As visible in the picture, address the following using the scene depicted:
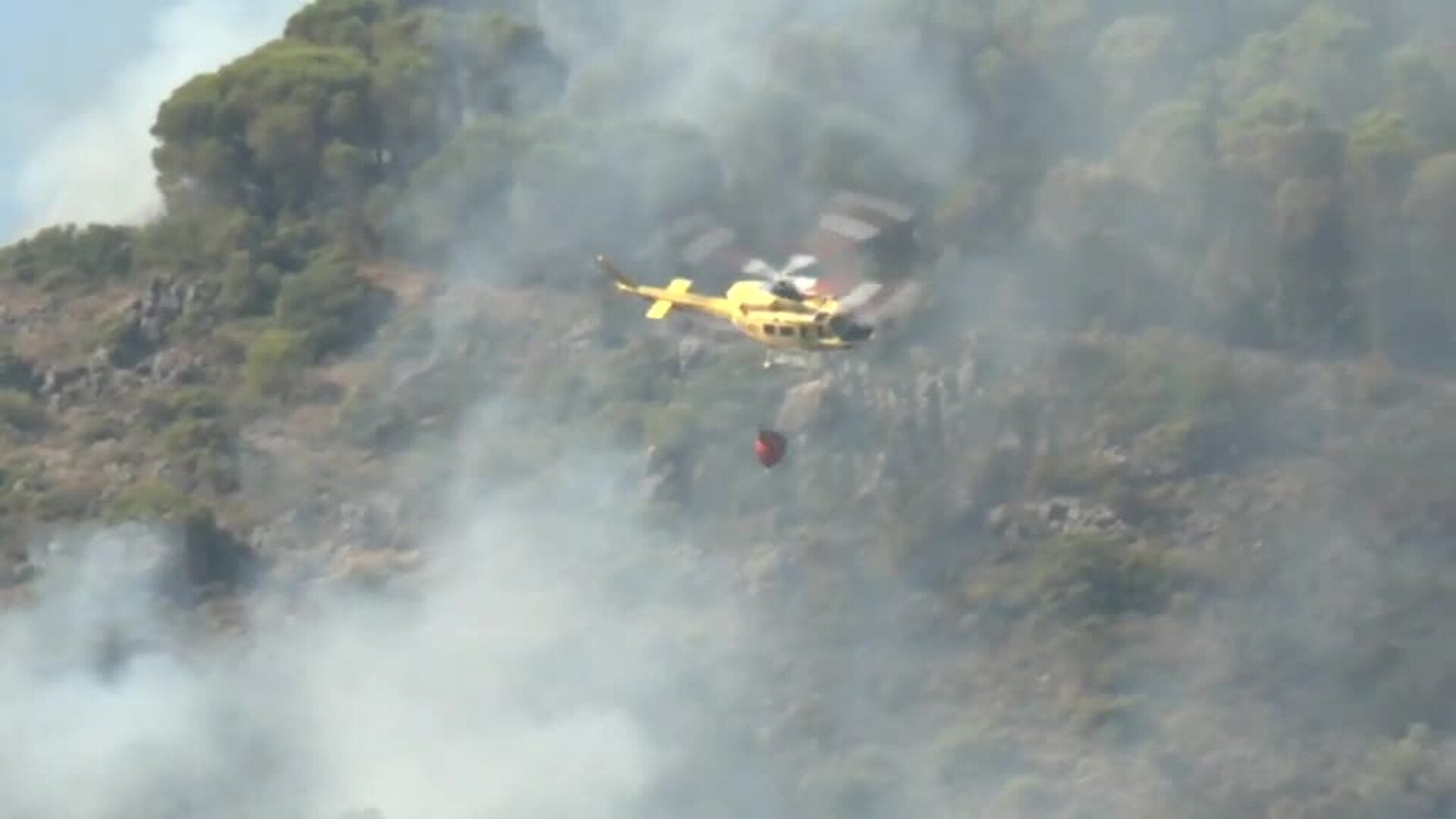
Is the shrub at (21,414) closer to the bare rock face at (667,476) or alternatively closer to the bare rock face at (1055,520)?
the bare rock face at (667,476)

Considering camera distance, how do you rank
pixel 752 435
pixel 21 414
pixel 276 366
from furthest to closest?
pixel 276 366 < pixel 21 414 < pixel 752 435

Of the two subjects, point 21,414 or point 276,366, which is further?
point 276,366

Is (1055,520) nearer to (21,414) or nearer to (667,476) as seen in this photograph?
(667,476)

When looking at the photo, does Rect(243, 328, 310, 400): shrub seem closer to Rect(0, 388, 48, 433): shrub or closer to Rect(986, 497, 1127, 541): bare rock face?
Rect(0, 388, 48, 433): shrub

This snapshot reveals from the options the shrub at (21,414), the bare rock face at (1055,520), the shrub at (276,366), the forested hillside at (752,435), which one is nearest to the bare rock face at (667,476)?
the forested hillside at (752,435)

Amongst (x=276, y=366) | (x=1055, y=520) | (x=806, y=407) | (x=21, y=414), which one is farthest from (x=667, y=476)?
(x=21, y=414)

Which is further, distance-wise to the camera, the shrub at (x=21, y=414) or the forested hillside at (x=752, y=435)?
the shrub at (x=21, y=414)

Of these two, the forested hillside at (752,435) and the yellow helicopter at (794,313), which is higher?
the forested hillside at (752,435)

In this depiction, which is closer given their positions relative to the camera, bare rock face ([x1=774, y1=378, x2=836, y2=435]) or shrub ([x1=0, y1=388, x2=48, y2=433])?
bare rock face ([x1=774, y1=378, x2=836, y2=435])

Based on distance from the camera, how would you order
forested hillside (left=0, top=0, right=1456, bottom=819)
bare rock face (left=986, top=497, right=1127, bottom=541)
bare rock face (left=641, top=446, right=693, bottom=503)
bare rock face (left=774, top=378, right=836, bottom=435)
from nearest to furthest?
forested hillside (left=0, top=0, right=1456, bottom=819)
bare rock face (left=986, top=497, right=1127, bottom=541)
bare rock face (left=641, top=446, right=693, bottom=503)
bare rock face (left=774, top=378, right=836, bottom=435)

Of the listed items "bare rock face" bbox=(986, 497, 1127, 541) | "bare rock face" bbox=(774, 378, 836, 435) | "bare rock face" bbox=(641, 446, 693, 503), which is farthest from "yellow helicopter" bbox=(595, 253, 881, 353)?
"bare rock face" bbox=(774, 378, 836, 435)
